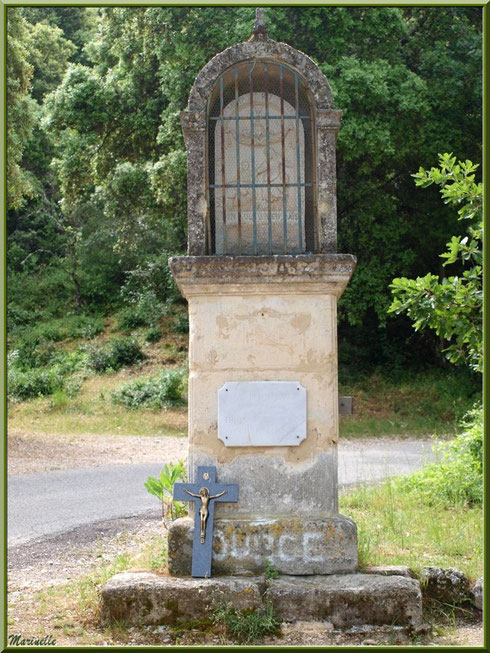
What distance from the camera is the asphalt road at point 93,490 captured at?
24.6ft

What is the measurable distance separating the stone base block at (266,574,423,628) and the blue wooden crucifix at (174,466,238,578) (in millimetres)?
443

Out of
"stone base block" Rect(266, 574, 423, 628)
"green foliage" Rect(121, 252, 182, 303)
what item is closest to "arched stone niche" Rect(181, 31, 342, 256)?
"stone base block" Rect(266, 574, 423, 628)

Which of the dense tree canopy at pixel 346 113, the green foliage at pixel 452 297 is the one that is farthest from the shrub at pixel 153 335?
the green foliage at pixel 452 297

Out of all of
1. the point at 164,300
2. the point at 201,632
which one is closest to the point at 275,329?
the point at 201,632

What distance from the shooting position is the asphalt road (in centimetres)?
751

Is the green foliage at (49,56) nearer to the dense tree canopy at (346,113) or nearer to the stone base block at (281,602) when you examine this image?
the dense tree canopy at (346,113)

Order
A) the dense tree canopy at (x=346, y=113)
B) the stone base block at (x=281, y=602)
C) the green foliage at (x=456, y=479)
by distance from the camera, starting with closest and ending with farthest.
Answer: the stone base block at (x=281, y=602)
the green foliage at (x=456, y=479)
the dense tree canopy at (x=346, y=113)

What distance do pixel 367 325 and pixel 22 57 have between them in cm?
1038

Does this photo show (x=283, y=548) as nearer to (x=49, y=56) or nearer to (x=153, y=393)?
(x=153, y=393)

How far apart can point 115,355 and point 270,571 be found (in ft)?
51.3

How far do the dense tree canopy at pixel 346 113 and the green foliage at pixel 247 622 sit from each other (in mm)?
11576

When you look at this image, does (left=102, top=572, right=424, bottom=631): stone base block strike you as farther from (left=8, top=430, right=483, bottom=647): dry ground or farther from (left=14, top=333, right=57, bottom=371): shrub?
(left=14, top=333, right=57, bottom=371): shrub

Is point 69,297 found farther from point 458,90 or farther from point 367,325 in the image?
point 458,90

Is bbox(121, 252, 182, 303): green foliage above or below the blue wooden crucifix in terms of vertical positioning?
above
